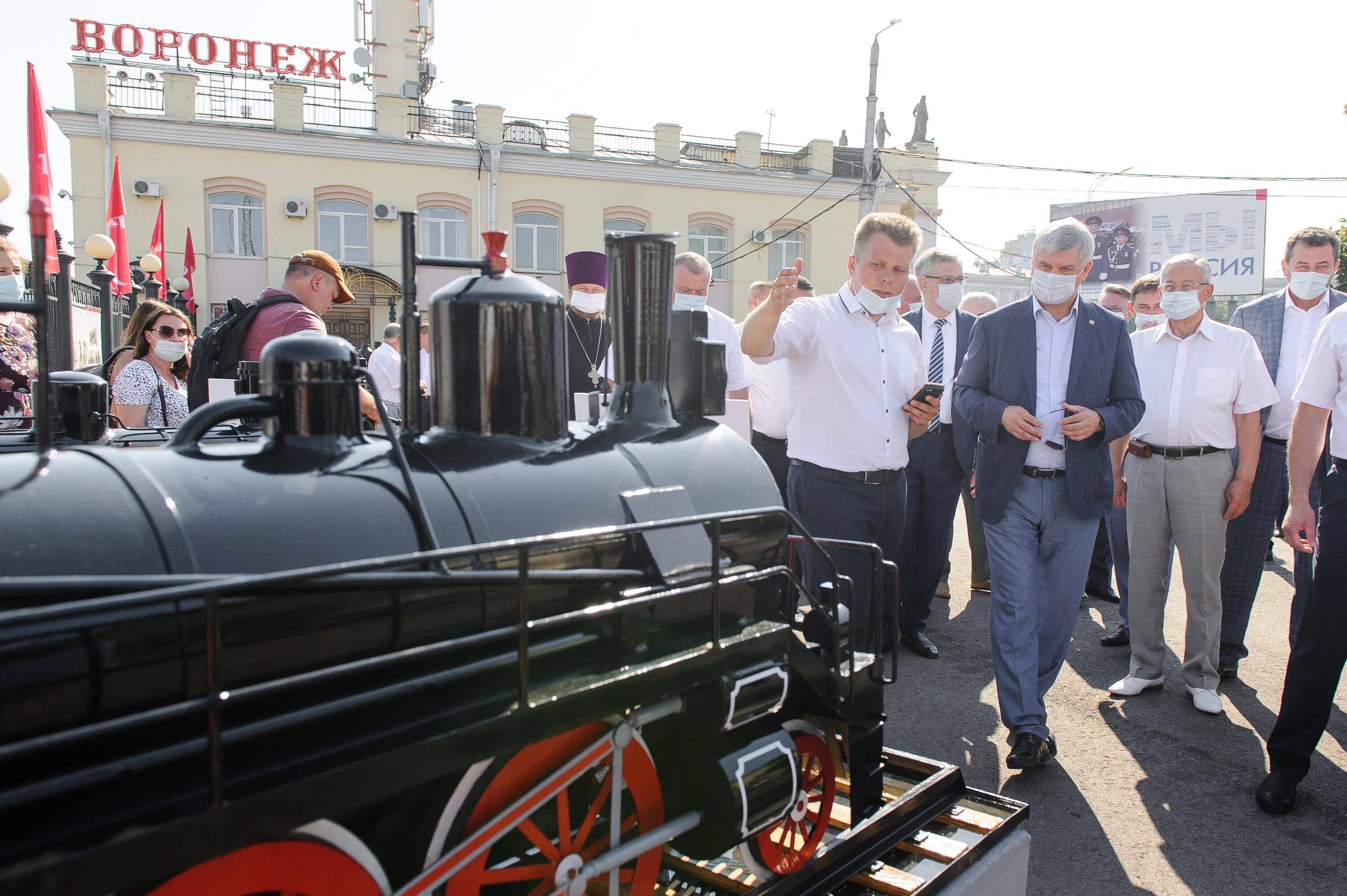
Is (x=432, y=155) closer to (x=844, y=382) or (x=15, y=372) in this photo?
(x=15, y=372)

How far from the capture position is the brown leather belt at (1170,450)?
462 centimetres

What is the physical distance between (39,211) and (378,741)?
112 centimetres

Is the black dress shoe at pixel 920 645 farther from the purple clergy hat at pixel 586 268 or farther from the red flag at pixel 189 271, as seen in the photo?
the red flag at pixel 189 271

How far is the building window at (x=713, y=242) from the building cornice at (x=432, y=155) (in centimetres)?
122

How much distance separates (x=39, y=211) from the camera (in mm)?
1593

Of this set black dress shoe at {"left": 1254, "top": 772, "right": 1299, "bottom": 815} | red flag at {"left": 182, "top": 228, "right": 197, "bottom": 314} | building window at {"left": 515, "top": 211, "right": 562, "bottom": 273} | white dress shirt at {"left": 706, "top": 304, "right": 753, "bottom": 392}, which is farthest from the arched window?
black dress shoe at {"left": 1254, "top": 772, "right": 1299, "bottom": 815}

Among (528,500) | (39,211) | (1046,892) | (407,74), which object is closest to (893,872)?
(1046,892)

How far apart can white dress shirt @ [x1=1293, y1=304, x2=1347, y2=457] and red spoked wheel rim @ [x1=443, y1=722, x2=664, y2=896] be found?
10.2ft

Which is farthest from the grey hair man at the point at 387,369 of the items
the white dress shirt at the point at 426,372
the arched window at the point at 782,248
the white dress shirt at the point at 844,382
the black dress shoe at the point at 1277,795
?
the arched window at the point at 782,248

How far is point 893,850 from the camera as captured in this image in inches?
107

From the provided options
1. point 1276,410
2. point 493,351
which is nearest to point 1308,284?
point 1276,410

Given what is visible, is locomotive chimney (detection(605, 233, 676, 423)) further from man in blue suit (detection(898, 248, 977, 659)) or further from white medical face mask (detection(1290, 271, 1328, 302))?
white medical face mask (detection(1290, 271, 1328, 302))

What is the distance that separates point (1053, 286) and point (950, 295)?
182 centimetres

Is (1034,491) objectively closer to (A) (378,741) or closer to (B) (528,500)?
(B) (528,500)
